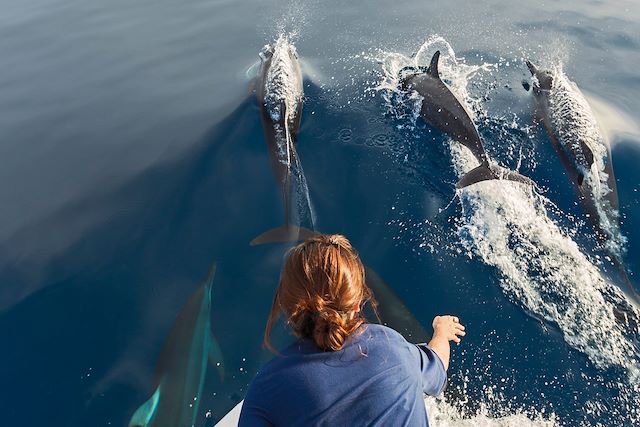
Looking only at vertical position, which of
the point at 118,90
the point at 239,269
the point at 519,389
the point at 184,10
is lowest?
the point at 519,389

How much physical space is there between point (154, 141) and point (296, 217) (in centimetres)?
316

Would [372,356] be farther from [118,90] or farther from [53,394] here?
[118,90]

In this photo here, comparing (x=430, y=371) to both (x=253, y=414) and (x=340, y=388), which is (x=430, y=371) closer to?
(x=340, y=388)

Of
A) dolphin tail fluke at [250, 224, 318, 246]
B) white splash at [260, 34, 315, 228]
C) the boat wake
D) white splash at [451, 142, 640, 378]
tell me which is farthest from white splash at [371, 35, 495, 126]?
dolphin tail fluke at [250, 224, 318, 246]

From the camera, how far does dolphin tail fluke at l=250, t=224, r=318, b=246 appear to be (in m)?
5.75

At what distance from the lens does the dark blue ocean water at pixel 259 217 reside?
4473 mm

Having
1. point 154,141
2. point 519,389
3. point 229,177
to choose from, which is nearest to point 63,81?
point 154,141

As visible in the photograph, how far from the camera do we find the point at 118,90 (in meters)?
9.50

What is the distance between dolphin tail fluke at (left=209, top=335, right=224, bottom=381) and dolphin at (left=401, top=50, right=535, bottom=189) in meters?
3.42

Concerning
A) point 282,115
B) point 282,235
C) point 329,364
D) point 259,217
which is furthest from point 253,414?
point 282,115

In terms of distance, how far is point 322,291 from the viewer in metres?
2.08

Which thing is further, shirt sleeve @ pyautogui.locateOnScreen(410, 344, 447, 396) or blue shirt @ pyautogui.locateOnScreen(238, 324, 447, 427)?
shirt sleeve @ pyautogui.locateOnScreen(410, 344, 447, 396)

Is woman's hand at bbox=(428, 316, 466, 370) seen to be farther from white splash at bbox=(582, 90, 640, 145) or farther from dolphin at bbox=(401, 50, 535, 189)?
white splash at bbox=(582, 90, 640, 145)

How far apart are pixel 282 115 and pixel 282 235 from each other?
2.47m
